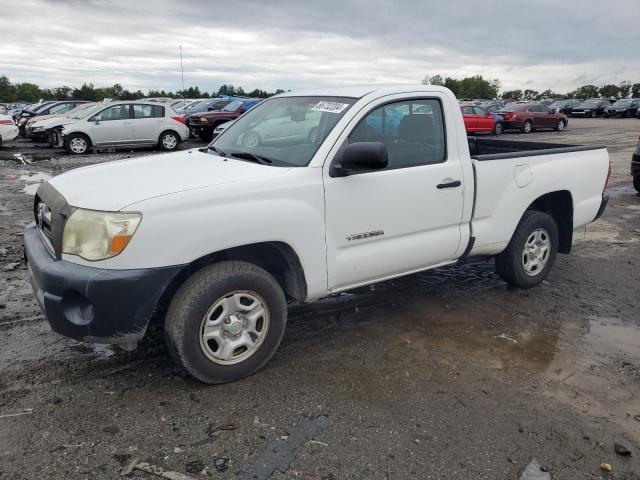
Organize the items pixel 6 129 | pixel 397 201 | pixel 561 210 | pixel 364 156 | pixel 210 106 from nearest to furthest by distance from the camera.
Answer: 1. pixel 364 156
2. pixel 397 201
3. pixel 561 210
4. pixel 6 129
5. pixel 210 106

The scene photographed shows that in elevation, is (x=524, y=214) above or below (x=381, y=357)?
above

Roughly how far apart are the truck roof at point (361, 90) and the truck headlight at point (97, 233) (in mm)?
1919

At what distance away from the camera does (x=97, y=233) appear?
297 centimetres

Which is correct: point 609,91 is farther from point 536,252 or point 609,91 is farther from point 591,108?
point 536,252

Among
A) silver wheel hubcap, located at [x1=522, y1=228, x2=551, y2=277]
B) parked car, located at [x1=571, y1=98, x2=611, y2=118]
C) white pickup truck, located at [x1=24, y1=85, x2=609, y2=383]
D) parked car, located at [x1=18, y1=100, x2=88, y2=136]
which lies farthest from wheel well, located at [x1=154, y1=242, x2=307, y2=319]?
parked car, located at [x1=571, y1=98, x2=611, y2=118]

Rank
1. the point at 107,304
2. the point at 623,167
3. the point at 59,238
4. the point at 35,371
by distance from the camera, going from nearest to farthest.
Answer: the point at 107,304 → the point at 59,238 → the point at 35,371 → the point at 623,167

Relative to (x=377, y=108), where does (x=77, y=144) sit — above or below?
below

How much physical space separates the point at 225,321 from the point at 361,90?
203 cm

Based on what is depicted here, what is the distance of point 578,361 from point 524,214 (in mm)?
1574

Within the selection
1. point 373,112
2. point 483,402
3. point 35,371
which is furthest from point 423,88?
point 35,371

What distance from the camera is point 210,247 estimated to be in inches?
123

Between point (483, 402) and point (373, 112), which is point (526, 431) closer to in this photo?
point (483, 402)

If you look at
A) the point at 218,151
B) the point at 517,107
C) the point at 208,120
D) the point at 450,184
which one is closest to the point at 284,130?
the point at 218,151

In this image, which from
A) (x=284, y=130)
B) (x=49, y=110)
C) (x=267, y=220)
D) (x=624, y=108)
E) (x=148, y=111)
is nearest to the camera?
(x=267, y=220)
